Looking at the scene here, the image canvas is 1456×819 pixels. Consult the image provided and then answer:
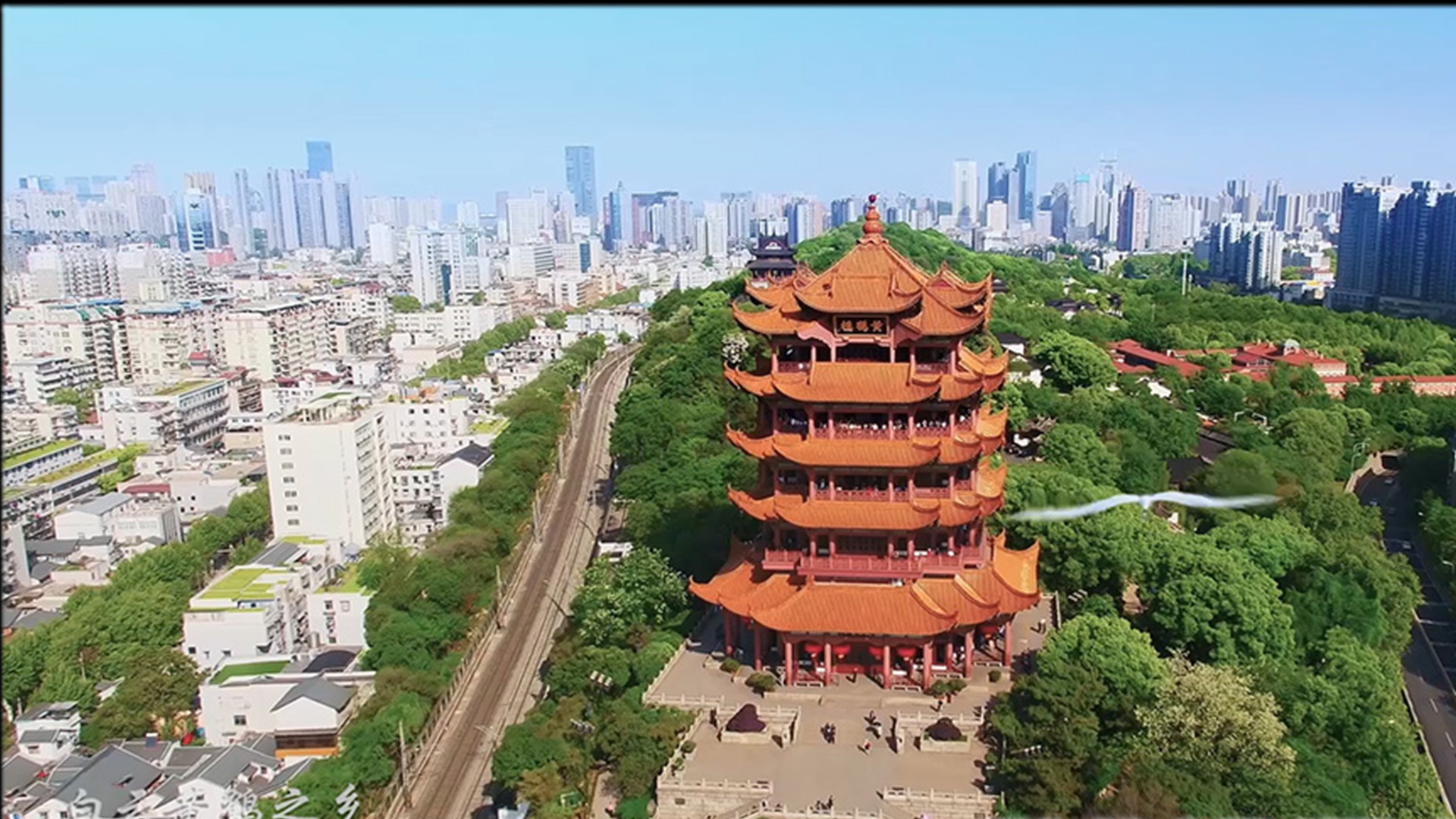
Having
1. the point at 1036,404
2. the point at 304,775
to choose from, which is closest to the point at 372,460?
the point at 304,775

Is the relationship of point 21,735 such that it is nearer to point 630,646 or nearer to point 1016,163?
point 630,646

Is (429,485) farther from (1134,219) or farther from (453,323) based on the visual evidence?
(1134,219)

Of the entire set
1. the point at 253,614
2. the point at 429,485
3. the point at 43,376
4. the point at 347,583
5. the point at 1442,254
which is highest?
the point at 1442,254

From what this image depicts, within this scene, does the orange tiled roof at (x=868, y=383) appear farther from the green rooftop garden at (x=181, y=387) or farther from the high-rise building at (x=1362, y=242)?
the high-rise building at (x=1362, y=242)

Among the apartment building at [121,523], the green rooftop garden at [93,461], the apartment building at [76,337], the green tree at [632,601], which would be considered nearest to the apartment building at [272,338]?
the apartment building at [76,337]

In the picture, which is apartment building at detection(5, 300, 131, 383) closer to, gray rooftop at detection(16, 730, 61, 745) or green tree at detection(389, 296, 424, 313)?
green tree at detection(389, 296, 424, 313)

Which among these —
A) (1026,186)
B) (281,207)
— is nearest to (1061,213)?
(1026,186)
